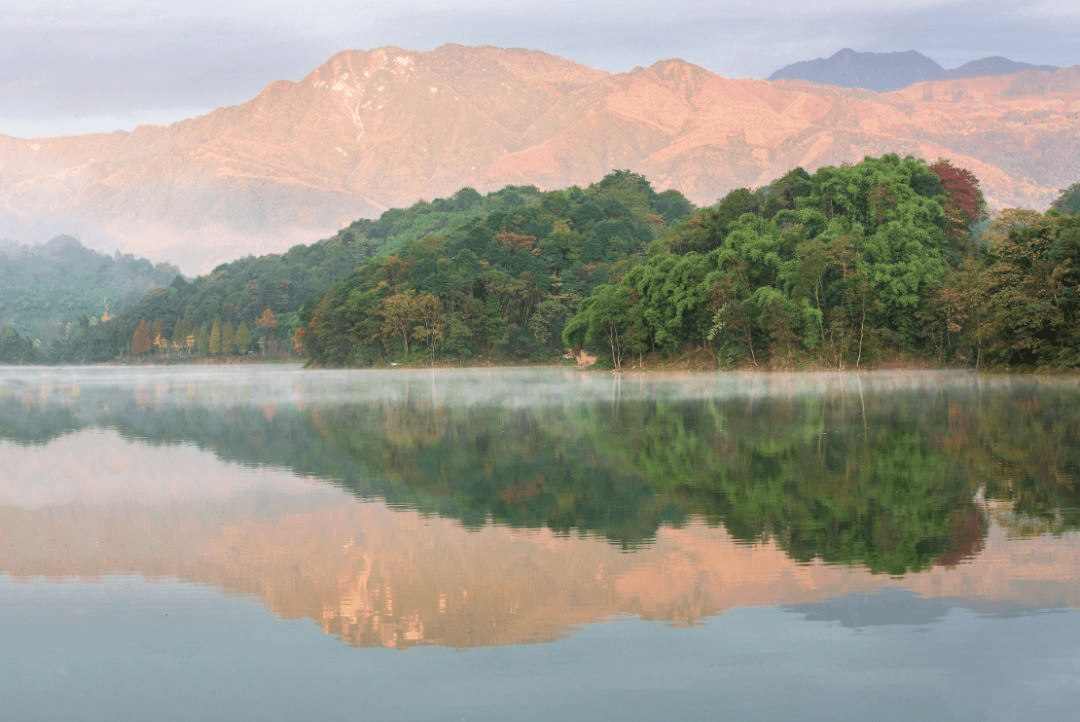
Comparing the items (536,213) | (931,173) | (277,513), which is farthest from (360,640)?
(536,213)

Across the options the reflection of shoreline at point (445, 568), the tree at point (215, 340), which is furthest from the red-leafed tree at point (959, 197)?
the tree at point (215, 340)

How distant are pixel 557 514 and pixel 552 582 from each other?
395cm

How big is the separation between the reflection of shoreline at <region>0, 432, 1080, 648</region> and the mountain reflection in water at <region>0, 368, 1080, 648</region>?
0.04 m

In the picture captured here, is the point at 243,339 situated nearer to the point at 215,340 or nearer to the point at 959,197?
the point at 215,340

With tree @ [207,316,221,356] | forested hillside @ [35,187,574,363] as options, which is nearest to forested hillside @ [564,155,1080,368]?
forested hillside @ [35,187,574,363]

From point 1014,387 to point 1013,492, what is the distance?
28673mm

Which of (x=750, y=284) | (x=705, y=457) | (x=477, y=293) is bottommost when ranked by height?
(x=705, y=457)

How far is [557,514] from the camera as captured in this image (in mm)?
14453

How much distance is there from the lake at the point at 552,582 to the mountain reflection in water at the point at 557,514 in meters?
0.06

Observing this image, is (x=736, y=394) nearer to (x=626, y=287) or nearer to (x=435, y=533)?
(x=435, y=533)

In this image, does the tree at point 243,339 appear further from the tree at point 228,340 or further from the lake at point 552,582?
the lake at point 552,582

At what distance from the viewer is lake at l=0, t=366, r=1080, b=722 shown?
7629 mm

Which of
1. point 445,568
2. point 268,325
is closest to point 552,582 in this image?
point 445,568

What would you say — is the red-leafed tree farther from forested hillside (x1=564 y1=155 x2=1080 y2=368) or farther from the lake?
the lake
